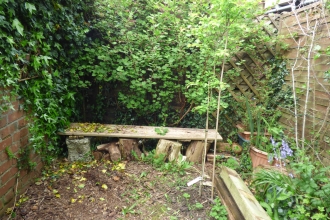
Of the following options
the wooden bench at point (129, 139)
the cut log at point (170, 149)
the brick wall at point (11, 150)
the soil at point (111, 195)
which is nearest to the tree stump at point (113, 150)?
the wooden bench at point (129, 139)

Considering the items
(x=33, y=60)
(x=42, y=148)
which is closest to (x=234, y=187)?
(x=42, y=148)

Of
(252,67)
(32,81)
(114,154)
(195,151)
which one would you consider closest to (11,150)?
(32,81)

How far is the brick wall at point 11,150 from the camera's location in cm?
154

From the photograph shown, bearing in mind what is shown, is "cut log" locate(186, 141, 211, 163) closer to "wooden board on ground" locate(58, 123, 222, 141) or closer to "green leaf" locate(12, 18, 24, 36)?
"wooden board on ground" locate(58, 123, 222, 141)

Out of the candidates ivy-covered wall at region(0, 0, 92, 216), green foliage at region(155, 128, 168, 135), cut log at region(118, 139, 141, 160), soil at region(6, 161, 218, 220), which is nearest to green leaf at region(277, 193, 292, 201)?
soil at region(6, 161, 218, 220)

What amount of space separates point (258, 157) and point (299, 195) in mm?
1030

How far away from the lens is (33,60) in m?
1.81

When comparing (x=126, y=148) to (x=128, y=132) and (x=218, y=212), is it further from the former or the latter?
(x=218, y=212)

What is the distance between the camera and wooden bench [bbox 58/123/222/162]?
2482 mm

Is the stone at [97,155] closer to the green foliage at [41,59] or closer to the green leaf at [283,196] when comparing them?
the green foliage at [41,59]

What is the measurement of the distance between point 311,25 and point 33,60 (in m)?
3.20

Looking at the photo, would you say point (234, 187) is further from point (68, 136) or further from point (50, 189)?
point (68, 136)

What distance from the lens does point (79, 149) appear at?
248 cm

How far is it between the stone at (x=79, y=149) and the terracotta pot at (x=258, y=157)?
2.13 meters
